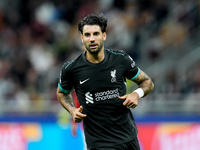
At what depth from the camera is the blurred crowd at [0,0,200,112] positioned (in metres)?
11.2

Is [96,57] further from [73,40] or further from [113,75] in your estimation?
[73,40]

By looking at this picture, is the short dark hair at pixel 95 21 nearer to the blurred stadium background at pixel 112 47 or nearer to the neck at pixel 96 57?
the neck at pixel 96 57

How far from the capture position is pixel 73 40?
12406 mm

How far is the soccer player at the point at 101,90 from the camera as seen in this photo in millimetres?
4918

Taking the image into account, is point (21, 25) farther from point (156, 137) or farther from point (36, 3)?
point (156, 137)

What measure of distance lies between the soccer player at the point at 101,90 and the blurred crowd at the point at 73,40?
5373 mm

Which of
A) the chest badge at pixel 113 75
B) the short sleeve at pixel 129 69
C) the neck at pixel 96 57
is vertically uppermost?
the neck at pixel 96 57

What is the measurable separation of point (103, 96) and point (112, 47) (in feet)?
22.2

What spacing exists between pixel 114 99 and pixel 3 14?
31.6ft

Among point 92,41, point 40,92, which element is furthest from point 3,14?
point 92,41

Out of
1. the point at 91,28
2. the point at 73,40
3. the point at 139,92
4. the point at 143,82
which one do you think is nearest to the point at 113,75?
the point at 139,92

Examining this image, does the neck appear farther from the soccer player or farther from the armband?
the armband

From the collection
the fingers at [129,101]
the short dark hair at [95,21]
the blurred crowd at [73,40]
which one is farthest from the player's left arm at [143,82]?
the blurred crowd at [73,40]

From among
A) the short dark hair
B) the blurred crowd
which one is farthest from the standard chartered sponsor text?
the blurred crowd
